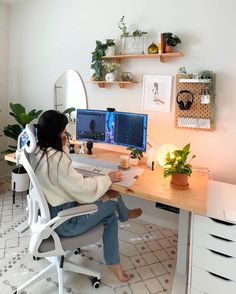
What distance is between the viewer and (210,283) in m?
1.38

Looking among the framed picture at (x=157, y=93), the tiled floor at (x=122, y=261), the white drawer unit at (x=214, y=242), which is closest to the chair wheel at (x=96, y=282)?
the tiled floor at (x=122, y=261)

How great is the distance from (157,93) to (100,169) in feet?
3.05

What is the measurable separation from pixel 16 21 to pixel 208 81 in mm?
2602

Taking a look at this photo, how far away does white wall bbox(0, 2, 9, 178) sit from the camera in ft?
9.95

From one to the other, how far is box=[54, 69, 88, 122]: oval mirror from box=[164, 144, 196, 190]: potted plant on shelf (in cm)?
139

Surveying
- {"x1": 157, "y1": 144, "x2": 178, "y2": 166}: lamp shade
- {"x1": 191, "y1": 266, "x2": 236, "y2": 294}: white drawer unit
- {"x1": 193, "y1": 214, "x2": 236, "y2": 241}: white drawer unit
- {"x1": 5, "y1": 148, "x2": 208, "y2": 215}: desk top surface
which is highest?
{"x1": 157, "y1": 144, "x2": 178, "y2": 166}: lamp shade

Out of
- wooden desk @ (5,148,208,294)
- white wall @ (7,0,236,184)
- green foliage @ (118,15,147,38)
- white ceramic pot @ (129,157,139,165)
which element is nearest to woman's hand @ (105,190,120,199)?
wooden desk @ (5,148,208,294)

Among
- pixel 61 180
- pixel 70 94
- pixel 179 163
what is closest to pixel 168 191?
pixel 179 163

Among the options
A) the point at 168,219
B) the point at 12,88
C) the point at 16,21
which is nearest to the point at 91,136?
the point at 168,219

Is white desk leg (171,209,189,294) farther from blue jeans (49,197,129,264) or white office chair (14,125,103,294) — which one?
white office chair (14,125,103,294)

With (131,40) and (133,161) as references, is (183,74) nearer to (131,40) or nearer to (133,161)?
(131,40)

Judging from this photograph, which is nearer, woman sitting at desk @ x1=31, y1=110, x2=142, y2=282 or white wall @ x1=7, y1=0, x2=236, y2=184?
woman sitting at desk @ x1=31, y1=110, x2=142, y2=282

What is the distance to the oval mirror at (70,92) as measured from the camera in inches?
103

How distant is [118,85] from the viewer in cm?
238
